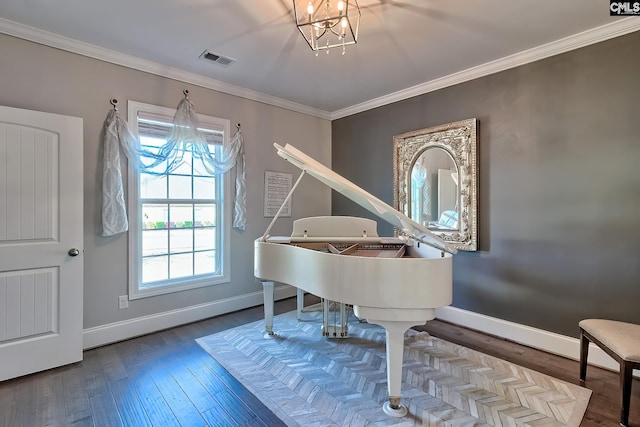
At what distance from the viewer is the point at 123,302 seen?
2.91 m

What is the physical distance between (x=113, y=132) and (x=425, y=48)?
2.92 meters

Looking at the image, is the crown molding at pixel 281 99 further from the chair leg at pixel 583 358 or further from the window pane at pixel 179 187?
the chair leg at pixel 583 358

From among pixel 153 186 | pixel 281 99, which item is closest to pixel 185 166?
pixel 153 186

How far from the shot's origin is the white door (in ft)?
7.28

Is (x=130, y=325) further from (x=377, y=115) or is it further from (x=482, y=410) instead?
(x=377, y=115)

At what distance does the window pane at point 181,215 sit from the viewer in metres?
3.28

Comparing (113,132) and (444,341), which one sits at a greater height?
(113,132)

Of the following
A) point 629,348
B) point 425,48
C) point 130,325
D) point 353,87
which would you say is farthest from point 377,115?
point 130,325

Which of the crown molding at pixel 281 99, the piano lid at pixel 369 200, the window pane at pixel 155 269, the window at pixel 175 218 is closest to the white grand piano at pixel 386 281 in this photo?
the piano lid at pixel 369 200

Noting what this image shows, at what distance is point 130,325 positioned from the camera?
2.93 metres

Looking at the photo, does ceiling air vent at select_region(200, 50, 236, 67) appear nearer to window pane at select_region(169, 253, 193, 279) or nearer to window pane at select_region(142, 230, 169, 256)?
window pane at select_region(142, 230, 169, 256)

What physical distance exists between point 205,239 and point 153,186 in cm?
80

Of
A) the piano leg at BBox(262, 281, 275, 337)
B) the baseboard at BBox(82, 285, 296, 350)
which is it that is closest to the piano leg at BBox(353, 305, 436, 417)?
the piano leg at BBox(262, 281, 275, 337)

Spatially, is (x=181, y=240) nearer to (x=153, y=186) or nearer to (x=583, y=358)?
(x=153, y=186)
